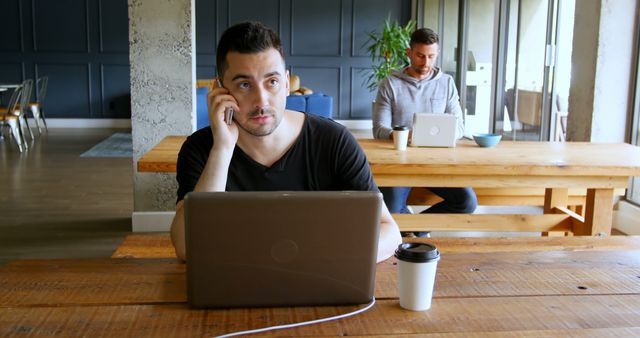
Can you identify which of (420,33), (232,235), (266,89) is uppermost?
(420,33)

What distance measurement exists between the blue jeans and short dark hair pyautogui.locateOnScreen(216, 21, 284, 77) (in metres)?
2.04

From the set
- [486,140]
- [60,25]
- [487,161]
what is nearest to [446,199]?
[486,140]

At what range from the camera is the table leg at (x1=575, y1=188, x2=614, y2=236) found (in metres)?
3.28

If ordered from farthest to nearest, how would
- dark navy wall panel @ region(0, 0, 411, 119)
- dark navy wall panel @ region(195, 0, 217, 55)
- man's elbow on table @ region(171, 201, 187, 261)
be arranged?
1. dark navy wall panel @ region(195, 0, 217, 55)
2. dark navy wall panel @ region(0, 0, 411, 119)
3. man's elbow on table @ region(171, 201, 187, 261)

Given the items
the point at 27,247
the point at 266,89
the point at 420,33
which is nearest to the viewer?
the point at 266,89

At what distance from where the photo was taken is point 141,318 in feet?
4.25

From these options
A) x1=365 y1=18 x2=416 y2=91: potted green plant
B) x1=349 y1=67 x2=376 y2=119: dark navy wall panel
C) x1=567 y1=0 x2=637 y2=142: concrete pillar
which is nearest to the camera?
x1=567 y1=0 x2=637 y2=142: concrete pillar

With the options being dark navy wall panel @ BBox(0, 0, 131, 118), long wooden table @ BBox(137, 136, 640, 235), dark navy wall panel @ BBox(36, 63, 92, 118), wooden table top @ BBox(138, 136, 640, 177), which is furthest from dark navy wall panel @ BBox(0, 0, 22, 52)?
wooden table top @ BBox(138, 136, 640, 177)

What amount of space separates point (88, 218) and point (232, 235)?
4.20 m

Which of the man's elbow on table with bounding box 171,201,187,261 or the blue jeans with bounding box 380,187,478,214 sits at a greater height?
the man's elbow on table with bounding box 171,201,187,261

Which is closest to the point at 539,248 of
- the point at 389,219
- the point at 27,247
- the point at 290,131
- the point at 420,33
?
the point at 389,219

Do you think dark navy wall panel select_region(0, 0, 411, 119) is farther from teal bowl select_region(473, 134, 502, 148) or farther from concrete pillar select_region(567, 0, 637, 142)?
teal bowl select_region(473, 134, 502, 148)

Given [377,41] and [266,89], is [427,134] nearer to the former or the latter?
[266,89]

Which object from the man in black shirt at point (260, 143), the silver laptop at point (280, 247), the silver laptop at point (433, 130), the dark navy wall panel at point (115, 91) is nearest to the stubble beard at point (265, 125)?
the man in black shirt at point (260, 143)
